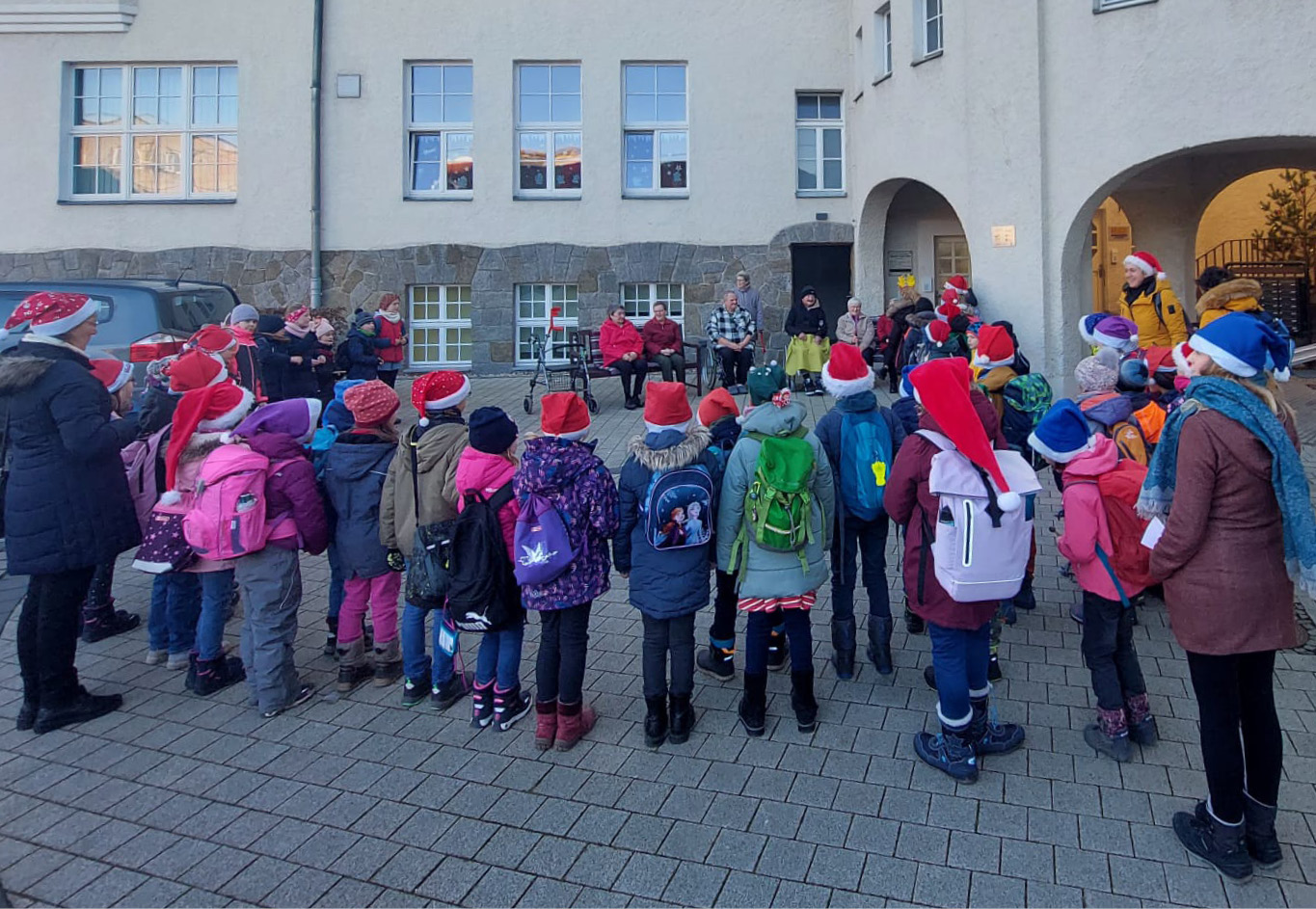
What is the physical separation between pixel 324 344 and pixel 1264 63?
10.5m

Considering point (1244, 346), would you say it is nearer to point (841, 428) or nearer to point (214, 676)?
point (841, 428)

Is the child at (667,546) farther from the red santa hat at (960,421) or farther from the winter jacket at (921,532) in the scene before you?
the red santa hat at (960,421)

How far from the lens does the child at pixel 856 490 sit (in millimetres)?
4438

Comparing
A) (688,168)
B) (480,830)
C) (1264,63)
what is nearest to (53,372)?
(480,830)

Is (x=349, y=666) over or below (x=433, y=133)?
below

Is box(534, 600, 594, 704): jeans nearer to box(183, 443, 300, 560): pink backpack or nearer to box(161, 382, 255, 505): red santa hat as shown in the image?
box(183, 443, 300, 560): pink backpack

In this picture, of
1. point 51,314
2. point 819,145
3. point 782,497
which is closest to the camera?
point 782,497

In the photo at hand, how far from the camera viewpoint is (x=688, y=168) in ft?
50.7

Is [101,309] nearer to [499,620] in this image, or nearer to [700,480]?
[499,620]

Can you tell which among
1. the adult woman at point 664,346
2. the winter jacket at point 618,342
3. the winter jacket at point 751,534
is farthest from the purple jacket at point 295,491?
the adult woman at point 664,346

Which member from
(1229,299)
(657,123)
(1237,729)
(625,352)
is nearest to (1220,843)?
(1237,729)

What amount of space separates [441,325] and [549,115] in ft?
14.1

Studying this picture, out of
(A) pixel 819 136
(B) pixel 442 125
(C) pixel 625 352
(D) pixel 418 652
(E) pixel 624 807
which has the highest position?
(B) pixel 442 125

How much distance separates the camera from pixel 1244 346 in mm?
2875
